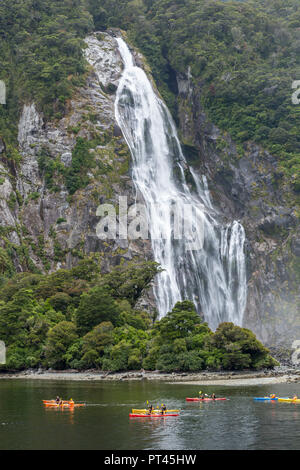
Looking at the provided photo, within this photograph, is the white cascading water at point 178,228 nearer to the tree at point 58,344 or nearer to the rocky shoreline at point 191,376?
the tree at point 58,344

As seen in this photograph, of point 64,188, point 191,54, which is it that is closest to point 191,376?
point 64,188

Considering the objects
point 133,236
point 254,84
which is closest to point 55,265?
point 133,236

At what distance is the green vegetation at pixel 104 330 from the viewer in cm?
6044

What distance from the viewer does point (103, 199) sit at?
313ft

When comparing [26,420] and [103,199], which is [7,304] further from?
[26,420]

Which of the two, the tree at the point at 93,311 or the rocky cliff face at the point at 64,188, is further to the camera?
the rocky cliff face at the point at 64,188

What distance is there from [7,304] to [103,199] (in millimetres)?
29664

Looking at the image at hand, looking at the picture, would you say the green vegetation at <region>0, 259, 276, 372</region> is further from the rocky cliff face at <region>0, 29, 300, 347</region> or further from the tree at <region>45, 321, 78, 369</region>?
the rocky cliff face at <region>0, 29, 300, 347</region>

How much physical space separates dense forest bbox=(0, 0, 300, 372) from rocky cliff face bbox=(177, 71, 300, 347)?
2846 millimetres

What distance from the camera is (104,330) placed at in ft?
219

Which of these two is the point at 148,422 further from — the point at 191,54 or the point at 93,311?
the point at 191,54

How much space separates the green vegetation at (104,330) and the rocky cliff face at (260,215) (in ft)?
75.8

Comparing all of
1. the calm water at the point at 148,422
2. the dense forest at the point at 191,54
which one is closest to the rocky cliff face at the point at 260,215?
the dense forest at the point at 191,54

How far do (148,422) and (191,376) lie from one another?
79.2 feet
